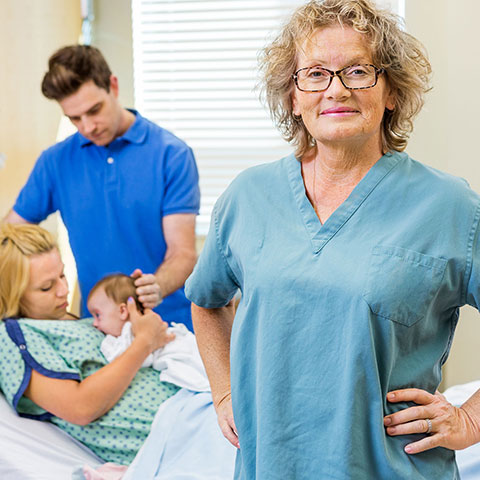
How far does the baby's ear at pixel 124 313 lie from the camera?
6.92 feet

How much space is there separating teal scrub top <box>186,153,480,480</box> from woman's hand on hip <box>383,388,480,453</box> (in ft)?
0.05

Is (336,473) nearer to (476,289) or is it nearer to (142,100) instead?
(476,289)

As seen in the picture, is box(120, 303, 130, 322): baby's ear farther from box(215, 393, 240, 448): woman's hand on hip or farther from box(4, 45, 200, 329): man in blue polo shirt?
box(215, 393, 240, 448): woman's hand on hip

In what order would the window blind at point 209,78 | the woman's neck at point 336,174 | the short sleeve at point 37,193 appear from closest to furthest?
the woman's neck at point 336,174 < the short sleeve at point 37,193 < the window blind at point 209,78

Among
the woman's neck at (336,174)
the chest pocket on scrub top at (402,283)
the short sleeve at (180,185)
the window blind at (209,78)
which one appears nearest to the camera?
the chest pocket on scrub top at (402,283)

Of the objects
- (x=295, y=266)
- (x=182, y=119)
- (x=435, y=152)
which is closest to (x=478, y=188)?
(x=435, y=152)

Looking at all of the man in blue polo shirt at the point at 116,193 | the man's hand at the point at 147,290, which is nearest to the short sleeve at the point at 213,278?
the man's hand at the point at 147,290

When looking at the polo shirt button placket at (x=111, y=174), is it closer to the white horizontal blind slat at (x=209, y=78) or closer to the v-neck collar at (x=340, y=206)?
the white horizontal blind slat at (x=209, y=78)

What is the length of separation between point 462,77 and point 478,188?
17.5 inches

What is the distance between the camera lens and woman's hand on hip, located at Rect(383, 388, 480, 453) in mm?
1043

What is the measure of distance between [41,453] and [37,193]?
1056mm

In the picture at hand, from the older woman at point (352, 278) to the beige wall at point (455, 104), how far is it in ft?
5.40

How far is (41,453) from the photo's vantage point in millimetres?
1776

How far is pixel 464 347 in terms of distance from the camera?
8.93 feet
